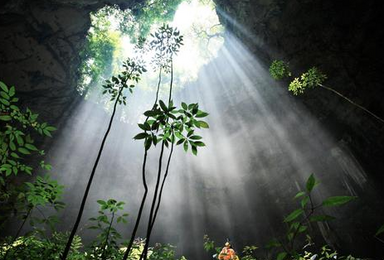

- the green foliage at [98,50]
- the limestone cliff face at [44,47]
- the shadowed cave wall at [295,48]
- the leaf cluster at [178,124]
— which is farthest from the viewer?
the green foliage at [98,50]

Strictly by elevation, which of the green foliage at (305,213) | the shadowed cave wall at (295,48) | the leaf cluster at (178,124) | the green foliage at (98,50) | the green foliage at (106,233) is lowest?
the green foliage at (305,213)

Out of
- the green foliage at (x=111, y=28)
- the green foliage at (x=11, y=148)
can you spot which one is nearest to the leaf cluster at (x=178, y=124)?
the green foliage at (x=11, y=148)

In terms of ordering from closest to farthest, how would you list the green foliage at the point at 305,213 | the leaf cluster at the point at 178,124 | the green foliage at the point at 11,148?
the green foliage at the point at 305,213 < the leaf cluster at the point at 178,124 < the green foliage at the point at 11,148

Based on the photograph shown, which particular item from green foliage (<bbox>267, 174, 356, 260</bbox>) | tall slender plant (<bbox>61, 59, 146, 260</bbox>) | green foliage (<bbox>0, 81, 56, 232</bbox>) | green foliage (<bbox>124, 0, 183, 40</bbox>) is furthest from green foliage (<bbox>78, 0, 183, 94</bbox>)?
green foliage (<bbox>267, 174, 356, 260</bbox>)

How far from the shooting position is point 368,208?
9.21 metres

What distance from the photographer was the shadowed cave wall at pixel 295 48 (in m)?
7.30

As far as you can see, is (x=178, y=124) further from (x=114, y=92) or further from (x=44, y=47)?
(x=44, y=47)

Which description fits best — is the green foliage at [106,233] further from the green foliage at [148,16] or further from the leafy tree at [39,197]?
the green foliage at [148,16]

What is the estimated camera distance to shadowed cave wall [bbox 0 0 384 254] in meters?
7.30

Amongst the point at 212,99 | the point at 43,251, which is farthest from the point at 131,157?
the point at 43,251

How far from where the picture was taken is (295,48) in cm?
834

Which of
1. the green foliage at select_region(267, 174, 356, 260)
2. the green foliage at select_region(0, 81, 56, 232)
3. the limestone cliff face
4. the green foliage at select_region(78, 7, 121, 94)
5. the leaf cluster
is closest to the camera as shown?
the green foliage at select_region(267, 174, 356, 260)

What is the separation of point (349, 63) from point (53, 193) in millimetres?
9568

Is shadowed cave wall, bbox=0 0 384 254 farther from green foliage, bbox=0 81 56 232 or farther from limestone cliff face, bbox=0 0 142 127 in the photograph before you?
green foliage, bbox=0 81 56 232
